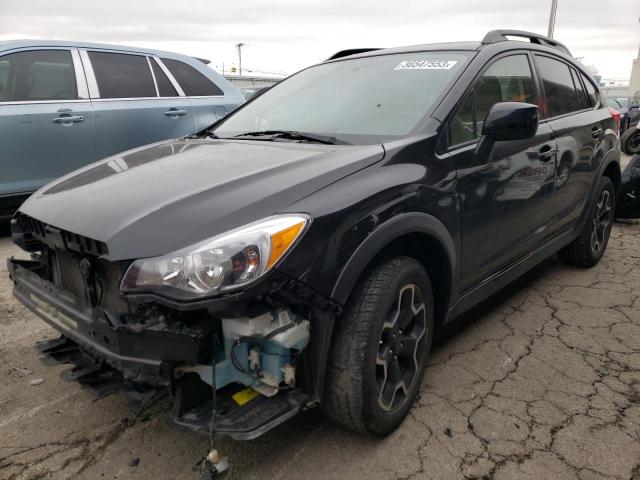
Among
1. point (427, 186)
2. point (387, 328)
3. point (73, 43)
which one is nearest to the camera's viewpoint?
point (387, 328)

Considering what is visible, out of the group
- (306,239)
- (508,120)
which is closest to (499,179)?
(508,120)

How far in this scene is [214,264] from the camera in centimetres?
168

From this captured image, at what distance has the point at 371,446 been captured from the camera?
7.34 feet

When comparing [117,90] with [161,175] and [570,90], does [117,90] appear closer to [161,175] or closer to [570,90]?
[161,175]

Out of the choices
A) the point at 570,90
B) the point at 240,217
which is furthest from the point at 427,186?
the point at 570,90

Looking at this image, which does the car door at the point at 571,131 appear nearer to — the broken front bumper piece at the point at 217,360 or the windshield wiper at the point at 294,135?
the windshield wiper at the point at 294,135

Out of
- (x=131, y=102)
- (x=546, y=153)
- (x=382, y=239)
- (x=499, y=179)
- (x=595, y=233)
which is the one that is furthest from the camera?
(x=131, y=102)

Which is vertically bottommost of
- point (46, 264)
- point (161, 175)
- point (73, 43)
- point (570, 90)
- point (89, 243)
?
point (46, 264)

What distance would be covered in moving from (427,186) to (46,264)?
1.65 metres

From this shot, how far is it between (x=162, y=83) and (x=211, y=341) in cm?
448

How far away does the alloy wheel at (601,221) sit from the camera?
13.9 feet

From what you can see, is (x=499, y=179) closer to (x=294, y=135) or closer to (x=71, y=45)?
(x=294, y=135)

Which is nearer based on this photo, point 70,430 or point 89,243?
point 89,243

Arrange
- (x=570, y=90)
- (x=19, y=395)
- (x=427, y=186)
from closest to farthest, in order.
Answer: (x=427, y=186) → (x=19, y=395) → (x=570, y=90)
